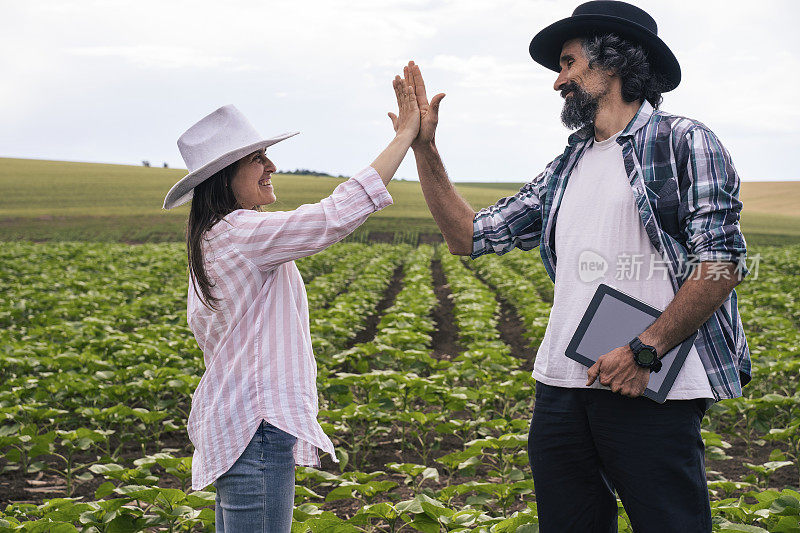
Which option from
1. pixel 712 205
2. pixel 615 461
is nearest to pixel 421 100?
pixel 712 205

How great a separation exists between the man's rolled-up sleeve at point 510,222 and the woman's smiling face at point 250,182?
30.3 inches

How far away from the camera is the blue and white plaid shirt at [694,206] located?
1.83m

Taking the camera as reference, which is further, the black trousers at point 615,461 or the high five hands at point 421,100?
the high five hands at point 421,100

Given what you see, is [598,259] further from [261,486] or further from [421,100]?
[261,486]

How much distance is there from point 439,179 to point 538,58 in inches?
22.9

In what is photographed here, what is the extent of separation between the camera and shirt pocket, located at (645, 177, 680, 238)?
76.0 inches

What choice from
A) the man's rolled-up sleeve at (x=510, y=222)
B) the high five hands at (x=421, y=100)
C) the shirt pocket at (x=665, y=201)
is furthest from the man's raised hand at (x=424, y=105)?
the shirt pocket at (x=665, y=201)

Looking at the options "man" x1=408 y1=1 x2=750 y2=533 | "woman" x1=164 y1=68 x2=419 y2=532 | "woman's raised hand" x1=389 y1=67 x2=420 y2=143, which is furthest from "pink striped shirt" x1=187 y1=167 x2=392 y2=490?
"man" x1=408 y1=1 x2=750 y2=533

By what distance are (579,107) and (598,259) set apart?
0.52 meters

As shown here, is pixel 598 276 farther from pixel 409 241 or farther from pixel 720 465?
pixel 409 241

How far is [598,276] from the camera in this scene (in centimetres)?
205

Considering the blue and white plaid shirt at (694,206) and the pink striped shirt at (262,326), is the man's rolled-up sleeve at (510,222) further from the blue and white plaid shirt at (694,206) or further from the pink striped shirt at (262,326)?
the pink striped shirt at (262,326)

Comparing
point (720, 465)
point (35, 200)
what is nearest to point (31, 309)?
point (720, 465)

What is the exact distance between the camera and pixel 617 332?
77.0 inches
